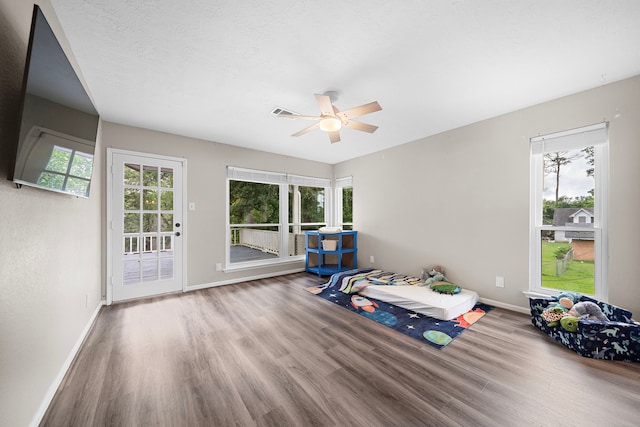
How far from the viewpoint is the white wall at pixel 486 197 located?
7.21 ft

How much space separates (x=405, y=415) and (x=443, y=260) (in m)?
2.57

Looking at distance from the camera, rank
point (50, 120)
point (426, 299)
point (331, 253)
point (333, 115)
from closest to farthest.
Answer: point (50, 120) < point (333, 115) < point (426, 299) < point (331, 253)

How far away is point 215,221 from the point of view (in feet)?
12.9

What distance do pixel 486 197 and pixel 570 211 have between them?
30.5 inches

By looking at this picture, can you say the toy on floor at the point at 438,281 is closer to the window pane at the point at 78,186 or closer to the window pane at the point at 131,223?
the window pane at the point at 78,186

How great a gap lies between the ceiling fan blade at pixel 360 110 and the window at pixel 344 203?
9.51 feet

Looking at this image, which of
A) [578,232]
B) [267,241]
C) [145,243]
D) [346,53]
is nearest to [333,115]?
[346,53]

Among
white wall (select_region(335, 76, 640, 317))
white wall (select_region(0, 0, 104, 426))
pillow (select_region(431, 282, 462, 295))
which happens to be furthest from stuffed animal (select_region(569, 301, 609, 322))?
white wall (select_region(0, 0, 104, 426))

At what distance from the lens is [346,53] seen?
6.04 ft

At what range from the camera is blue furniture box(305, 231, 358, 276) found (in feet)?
15.0

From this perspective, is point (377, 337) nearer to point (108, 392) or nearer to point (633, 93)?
point (108, 392)

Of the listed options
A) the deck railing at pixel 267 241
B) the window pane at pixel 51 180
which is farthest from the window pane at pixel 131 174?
the window pane at pixel 51 180

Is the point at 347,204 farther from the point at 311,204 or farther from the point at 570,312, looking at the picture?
the point at 570,312

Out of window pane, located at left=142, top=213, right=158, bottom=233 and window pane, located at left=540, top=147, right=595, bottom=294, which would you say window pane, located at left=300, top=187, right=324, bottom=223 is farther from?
window pane, located at left=540, top=147, right=595, bottom=294
